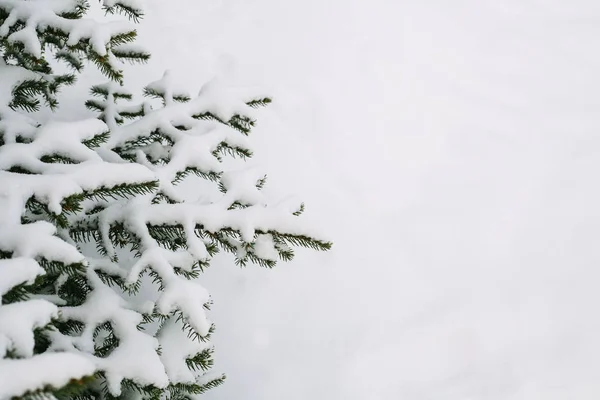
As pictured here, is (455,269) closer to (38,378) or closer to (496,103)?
(496,103)

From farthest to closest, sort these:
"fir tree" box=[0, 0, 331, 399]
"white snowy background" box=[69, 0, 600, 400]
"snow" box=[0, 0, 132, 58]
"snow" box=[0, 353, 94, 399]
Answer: "white snowy background" box=[69, 0, 600, 400]
"snow" box=[0, 0, 132, 58]
"fir tree" box=[0, 0, 331, 399]
"snow" box=[0, 353, 94, 399]

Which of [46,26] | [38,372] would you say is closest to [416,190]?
[46,26]

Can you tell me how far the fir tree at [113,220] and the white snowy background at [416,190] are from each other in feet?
2.65

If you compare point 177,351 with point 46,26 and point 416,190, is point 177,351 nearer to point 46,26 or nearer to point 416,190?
point 46,26

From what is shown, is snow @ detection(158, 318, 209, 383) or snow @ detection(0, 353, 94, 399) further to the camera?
snow @ detection(158, 318, 209, 383)

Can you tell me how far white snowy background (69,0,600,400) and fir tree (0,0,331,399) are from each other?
0.81 m

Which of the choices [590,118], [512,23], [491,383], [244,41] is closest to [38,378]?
[491,383]

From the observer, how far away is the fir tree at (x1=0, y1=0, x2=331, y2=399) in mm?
1354

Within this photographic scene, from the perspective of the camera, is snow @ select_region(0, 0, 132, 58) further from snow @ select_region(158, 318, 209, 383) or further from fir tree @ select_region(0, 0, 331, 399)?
snow @ select_region(158, 318, 209, 383)

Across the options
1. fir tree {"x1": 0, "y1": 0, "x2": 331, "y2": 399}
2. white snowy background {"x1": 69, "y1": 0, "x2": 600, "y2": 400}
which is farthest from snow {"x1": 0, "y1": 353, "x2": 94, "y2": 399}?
white snowy background {"x1": 69, "y1": 0, "x2": 600, "y2": 400}

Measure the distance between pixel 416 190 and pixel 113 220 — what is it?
223 cm

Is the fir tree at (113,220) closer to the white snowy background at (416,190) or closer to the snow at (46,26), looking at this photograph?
the snow at (46,26)

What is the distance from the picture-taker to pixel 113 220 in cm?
170

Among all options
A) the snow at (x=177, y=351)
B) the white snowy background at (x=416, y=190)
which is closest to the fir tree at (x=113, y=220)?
the snow at (x=177, y=351)
